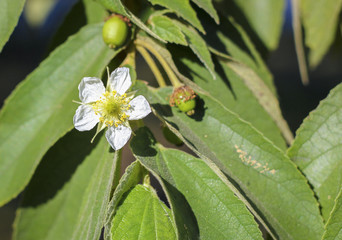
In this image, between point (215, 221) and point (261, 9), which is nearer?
point (215, 221)

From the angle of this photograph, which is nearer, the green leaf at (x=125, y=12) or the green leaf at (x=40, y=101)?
the green leaf at (x=125, y=12)

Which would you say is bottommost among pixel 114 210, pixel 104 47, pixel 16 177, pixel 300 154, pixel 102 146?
pixel 300 154

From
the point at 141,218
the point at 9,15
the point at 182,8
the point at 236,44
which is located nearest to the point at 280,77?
the point at 236,44

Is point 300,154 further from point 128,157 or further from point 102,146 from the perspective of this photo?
point 128,157

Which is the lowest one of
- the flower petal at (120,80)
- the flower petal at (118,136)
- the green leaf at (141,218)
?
the green leaf at (141,218)

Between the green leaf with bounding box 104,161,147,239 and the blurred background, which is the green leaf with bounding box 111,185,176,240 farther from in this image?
the blurred background

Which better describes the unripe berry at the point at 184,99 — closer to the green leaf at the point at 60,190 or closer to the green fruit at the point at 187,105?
the green fruit at the point at 187,105

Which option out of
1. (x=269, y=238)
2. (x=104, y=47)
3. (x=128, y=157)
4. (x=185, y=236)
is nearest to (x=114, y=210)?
(x=185, y=236)

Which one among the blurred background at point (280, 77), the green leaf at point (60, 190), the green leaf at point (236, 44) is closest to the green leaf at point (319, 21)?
the green leaf at point (236, 44)
